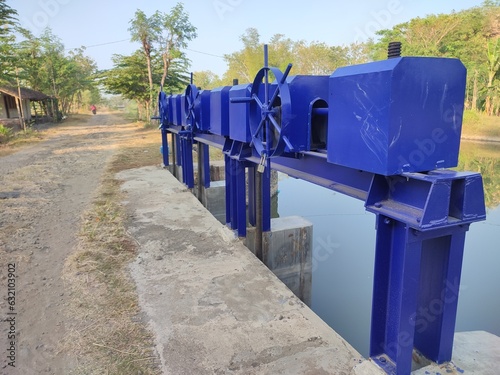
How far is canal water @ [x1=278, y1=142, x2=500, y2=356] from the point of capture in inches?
210

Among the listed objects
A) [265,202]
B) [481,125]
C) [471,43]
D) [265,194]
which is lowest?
[265,202]

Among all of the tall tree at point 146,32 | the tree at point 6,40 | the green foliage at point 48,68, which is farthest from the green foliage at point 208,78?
the tree at point 6,40

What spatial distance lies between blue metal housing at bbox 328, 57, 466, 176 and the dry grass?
2.02 m

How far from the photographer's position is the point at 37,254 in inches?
179

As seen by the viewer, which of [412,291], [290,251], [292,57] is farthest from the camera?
[292,57]

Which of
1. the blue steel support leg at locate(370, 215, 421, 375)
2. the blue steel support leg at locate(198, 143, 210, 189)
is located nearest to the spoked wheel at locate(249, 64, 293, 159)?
the blue steel support leg at locate(370, 215, 421, 375)

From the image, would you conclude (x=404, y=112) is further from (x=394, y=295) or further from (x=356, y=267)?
(x=356, y=267)

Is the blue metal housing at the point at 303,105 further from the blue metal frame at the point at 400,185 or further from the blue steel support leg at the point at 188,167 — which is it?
the blue steel support leg at the point at 188,167

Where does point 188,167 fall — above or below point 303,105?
below

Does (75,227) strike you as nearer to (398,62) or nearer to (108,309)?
(108,309)

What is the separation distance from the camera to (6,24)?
15906mm

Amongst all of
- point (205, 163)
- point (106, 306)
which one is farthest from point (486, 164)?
point (106, 306)

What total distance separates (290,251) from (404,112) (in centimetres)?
379

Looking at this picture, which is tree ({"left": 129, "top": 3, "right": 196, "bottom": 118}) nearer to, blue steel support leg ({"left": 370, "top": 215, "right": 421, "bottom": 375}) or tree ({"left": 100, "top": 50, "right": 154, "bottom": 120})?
tree ({"left": 100, "top": 50, "right": 154, "bottom": 120})
